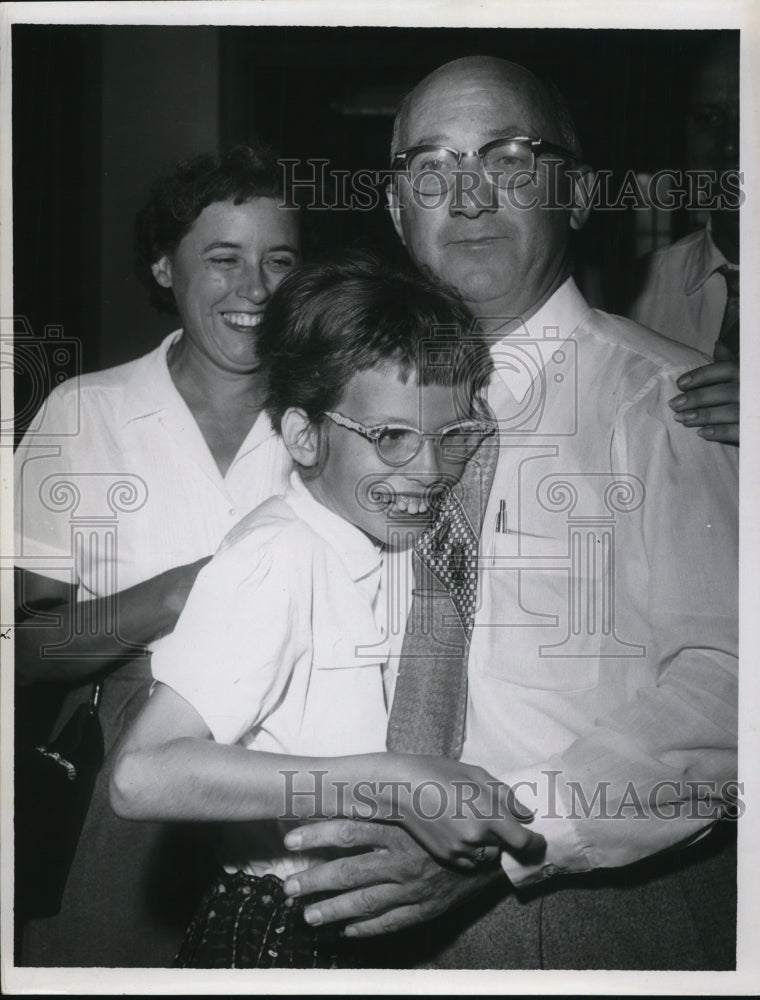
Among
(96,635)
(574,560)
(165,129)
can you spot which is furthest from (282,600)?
(165,129)

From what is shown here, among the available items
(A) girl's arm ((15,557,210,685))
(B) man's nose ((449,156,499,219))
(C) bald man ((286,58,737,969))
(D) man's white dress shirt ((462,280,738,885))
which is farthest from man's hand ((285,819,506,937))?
(B) man's nose ((449,156,499,219))

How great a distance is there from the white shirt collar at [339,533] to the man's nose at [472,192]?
0.62m

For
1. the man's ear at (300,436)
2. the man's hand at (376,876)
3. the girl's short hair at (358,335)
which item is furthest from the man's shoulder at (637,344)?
the man's hand at (376,876)

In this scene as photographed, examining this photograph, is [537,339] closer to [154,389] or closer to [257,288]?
[257,288]

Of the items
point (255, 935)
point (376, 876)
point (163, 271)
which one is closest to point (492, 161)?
point (163, 271)

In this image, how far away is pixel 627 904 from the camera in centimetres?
212

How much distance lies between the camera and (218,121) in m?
2.12

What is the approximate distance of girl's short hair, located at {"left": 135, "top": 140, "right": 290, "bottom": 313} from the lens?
6.91 feet

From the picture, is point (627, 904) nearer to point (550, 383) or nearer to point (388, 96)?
point (550, 383)

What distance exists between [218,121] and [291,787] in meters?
1.33

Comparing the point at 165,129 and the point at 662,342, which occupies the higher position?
the point at 165,129

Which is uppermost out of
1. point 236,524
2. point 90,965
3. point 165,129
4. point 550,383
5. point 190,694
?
point 165,129

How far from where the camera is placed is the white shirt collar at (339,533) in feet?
6.81

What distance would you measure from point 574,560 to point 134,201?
1.14 meters
